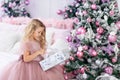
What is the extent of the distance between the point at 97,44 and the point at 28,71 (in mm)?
707

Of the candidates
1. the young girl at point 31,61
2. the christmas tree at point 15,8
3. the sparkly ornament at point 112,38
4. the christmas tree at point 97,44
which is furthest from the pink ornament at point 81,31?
the christmas tree at point 15,8

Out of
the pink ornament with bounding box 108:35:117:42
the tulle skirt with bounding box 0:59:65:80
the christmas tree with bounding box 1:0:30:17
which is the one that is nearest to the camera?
the tulle skirt with bounding box 0:59:65:80

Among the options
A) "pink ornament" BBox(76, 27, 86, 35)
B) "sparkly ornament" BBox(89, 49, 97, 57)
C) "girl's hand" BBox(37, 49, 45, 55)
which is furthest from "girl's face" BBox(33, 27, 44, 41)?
"sparkly ornament" BBox(89, 49, 97, 57)

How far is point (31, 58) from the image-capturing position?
197 centimetres

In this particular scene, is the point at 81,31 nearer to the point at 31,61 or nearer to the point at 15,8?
the point at 31,61

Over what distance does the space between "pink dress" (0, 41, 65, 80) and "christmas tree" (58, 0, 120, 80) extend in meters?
0.32

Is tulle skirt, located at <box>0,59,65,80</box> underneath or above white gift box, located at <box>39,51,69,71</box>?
underneath

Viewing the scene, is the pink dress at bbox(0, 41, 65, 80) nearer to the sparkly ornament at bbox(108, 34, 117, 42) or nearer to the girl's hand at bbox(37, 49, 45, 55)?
the girl's hand at bbox(37, 49, 45, 55)

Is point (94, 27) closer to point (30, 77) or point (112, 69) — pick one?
point (112, 69)

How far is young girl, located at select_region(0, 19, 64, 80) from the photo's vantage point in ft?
6.35

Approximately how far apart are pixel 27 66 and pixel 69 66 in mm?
489

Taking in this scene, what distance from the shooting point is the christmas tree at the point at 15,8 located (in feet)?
13.2

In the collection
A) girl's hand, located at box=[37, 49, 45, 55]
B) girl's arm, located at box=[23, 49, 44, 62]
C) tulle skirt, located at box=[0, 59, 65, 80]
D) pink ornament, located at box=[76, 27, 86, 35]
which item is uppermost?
pink ornament, located at box=[76, 27, 86, 35]

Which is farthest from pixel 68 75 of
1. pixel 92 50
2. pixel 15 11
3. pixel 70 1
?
pixel 15 11
